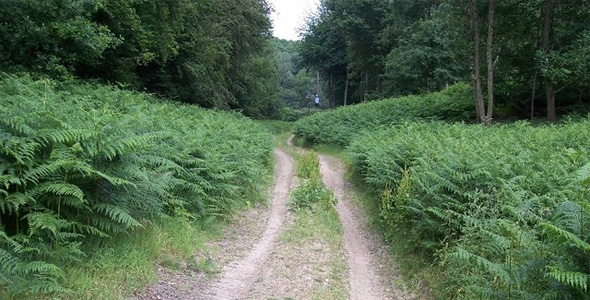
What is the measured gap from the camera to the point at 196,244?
24.9 ft

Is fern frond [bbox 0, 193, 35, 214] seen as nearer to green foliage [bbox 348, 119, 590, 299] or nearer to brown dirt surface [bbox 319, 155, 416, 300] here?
brown dirt surface [bbox 319, 155, 416, 300]

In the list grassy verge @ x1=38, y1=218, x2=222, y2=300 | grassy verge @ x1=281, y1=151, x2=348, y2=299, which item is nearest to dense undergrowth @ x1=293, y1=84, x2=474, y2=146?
grassy verge @ x1=281, y1=151, x2=348, y2=299

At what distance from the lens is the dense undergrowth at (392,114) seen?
2614cm

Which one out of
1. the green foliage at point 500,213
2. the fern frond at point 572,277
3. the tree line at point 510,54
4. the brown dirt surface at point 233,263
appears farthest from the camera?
the tree line at point 510,54

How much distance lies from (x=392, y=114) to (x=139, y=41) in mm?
17354

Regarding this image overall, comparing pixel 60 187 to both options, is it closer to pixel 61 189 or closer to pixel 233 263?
pixel 61 189

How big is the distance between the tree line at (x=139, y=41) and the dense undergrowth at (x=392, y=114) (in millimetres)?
7709

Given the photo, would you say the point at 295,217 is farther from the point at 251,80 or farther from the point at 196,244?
the point at 251,80

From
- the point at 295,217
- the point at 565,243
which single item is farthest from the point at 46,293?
the point at 295,217

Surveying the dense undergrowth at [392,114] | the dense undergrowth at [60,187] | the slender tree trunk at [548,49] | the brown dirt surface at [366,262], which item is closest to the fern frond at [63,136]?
the dense undergrowth at [60,187]

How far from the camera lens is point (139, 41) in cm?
1725

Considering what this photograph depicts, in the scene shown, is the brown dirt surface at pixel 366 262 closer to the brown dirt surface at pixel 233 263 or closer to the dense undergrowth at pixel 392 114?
the brown dirt surface at pixel 233 263

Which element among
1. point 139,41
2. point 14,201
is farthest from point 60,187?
point 139,41

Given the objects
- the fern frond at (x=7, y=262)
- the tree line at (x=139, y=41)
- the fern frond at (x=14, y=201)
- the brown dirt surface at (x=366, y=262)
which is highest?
the tree line at (x=139, y=41)
